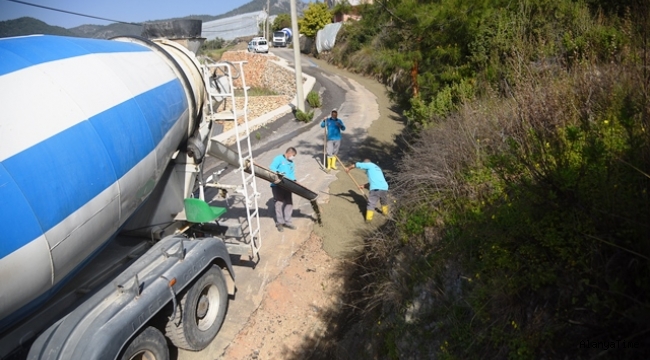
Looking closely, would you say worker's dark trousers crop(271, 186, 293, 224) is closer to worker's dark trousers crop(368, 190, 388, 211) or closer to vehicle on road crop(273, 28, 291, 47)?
worker's dark trousers crop(368, 190, 388, 211)

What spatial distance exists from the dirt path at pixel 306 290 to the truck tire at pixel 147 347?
1.08 m

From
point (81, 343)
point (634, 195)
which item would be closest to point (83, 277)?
point (81, 343)

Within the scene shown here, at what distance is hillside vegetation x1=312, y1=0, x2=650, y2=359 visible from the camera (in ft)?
8.85

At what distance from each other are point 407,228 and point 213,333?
263cm

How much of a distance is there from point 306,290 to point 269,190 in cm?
342

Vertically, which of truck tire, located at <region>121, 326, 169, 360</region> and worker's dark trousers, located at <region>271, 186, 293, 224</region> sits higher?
truck tire, located at <region>121, 326, 169, 360</region>

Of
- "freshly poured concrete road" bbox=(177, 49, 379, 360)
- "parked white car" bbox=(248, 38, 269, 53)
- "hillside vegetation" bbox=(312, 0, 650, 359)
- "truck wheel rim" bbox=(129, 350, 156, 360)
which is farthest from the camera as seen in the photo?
"parked white car" bbox=(248, 38, 269, 53)

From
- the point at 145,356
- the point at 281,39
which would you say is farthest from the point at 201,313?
the point at 281,39

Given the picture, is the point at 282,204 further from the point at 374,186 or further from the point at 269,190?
the point at 269,190

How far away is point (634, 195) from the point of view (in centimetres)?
275

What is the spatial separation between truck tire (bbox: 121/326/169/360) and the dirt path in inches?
42.7

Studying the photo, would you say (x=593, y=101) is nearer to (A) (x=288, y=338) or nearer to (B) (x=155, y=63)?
(A) (x=288, y=338)

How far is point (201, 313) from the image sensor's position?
4715 mm

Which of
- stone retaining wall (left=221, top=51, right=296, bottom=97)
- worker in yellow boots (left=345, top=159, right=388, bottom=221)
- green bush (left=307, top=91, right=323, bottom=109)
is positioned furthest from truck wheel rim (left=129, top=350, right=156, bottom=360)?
stone retaining wall (left=221, top=51, right=296, bottom=97)
